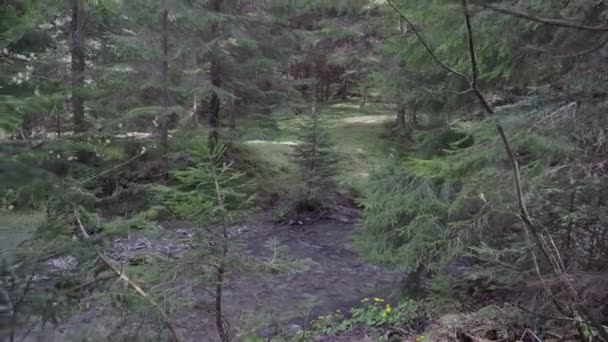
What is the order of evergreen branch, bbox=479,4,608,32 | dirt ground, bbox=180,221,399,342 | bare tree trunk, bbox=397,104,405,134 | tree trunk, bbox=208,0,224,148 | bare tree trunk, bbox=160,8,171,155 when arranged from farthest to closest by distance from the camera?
bare tree trunk, bbox=397,104,405,134, tree trunk, bbox=208,0,224,148, bare tree trunk, bbox=160,8,171,155, dirt ground, bbox=180,221,399,342, evergreen branch, bbox=479,4,608,32

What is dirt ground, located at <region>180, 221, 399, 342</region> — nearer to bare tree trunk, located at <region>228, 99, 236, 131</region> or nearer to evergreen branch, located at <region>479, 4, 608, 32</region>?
bare tree trunk, located at <region>228, 99, 236, 131</region>

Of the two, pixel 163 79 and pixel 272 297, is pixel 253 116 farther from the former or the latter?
pixel 272 297

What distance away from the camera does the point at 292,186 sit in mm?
12695

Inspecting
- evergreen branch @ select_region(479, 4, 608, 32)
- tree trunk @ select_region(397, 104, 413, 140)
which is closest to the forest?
evergreen branch @ select_region(479, 4, 608, 32)

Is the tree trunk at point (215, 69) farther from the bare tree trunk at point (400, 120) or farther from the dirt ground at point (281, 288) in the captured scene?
the bare tree trunk at point (400, 120)

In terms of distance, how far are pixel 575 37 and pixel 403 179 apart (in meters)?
2.91

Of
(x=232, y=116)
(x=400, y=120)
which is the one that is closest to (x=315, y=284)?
(x=232, y=116)

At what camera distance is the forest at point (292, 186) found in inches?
88.7

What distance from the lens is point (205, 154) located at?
3.06 m

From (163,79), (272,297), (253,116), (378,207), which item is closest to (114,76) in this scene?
(163,79)

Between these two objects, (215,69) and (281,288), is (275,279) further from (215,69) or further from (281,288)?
(215,69)

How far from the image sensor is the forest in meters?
2.25

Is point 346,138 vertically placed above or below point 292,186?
above

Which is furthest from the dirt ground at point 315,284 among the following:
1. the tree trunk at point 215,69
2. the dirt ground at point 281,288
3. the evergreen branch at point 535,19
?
the evergreen branch at point 535,19
